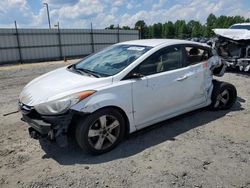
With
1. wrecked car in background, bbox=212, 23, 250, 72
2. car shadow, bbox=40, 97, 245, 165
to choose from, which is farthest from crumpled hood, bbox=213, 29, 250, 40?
car shadow, bbox=40, 97, 245, 165

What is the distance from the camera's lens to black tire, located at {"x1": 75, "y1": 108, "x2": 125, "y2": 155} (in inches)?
141

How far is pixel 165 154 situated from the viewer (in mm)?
3861

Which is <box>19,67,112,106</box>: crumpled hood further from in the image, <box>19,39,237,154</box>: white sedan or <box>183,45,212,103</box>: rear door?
<box>183,45,212,103</box>: rear door

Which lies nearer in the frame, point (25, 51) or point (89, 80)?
point (89, 80)

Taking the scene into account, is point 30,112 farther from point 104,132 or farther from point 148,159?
point 148,159

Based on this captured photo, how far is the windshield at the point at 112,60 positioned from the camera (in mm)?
4207

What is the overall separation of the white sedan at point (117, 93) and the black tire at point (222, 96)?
0.55 ft

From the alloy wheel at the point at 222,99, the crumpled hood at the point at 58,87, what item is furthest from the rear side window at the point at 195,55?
the crumpled hood at the point at 58,87

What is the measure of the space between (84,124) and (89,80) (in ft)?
2.29

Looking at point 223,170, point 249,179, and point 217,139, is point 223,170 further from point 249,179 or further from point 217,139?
point 217,139

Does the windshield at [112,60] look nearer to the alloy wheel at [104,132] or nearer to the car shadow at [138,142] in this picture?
the alloy wheel at [104,132]

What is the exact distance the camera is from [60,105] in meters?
3.48

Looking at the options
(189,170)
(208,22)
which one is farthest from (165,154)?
(208,22)

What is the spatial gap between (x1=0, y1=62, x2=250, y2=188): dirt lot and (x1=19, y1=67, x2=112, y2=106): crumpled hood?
0.85m
